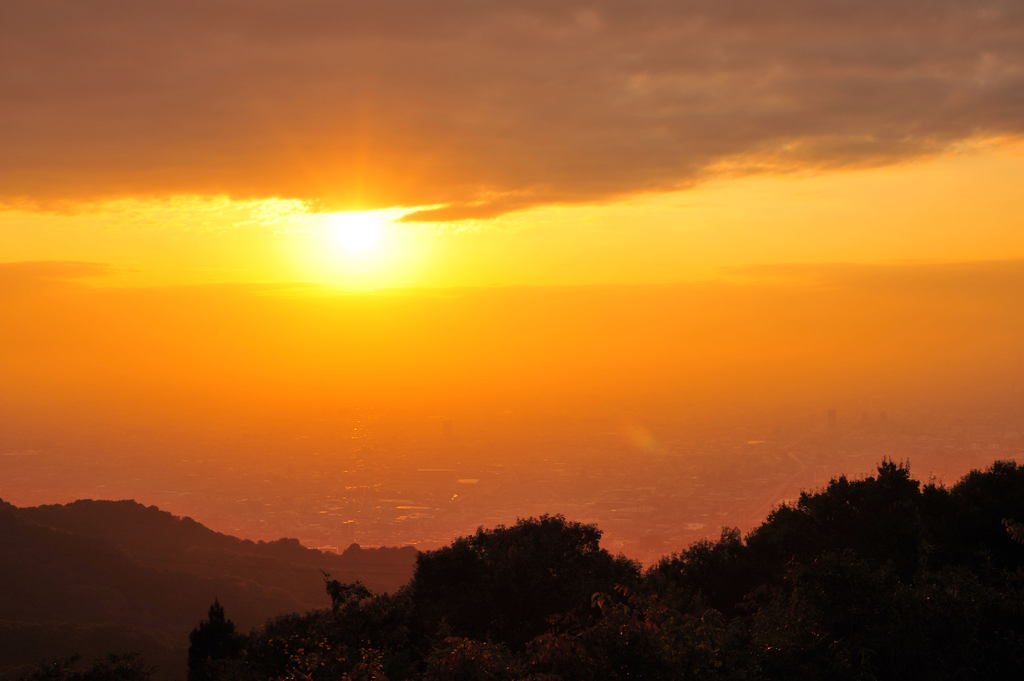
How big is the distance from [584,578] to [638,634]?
69.5ft

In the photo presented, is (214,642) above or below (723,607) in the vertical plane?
below

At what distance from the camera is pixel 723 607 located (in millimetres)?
36438

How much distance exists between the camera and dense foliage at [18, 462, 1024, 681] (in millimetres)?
17344

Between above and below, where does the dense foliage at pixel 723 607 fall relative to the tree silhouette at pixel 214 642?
above

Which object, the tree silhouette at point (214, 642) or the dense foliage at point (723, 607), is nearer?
the dense foliage at point (723, 607)

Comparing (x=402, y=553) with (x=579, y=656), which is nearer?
(x=579, y=656)

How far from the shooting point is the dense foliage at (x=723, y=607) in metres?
17.3

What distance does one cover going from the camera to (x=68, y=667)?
2759cm

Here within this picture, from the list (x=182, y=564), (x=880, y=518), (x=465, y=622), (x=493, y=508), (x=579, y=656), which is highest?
(x=579, y=656)

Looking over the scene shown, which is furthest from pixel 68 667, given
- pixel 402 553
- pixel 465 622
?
pixel 402 553

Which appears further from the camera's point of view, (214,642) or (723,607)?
(214,642)

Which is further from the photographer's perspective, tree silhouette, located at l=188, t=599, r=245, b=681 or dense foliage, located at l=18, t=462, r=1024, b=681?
tree silhouette, located at l=188, t=599, r=245, b=681

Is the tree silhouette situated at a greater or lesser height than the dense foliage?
lesser

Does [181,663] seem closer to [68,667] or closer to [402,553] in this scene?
[68,667]
